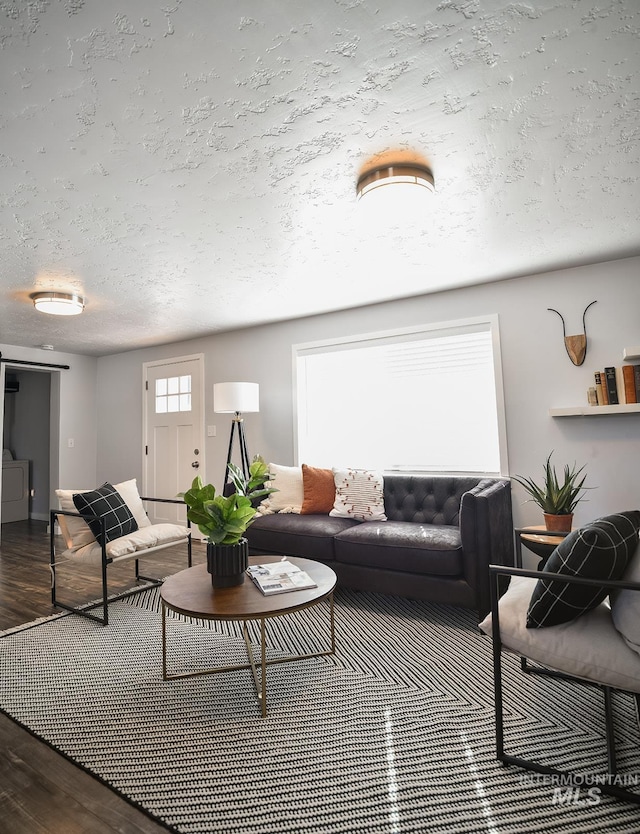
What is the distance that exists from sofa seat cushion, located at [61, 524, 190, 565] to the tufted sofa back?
1.69 m

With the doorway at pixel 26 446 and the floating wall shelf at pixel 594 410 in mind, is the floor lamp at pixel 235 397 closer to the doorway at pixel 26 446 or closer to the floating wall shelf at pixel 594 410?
the floating wall shelf at pixel 594 410

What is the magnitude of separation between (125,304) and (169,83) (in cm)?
275

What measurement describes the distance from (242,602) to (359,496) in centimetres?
176

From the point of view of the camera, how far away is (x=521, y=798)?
1409 mm

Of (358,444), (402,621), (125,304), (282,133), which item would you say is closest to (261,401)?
(358,444)

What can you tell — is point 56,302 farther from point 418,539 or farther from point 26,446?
point 26,446

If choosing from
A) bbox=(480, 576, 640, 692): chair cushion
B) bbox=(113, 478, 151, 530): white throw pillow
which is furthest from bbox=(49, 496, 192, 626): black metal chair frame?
bbox=(480, 576, 640, 692): chair cushion

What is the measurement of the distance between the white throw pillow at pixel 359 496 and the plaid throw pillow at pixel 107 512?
1.55 metres

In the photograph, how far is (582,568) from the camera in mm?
1459

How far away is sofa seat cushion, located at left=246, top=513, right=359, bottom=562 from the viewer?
3.25 m

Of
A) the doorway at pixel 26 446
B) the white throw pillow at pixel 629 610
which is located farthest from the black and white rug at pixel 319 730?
the doorway at pixel 26 446

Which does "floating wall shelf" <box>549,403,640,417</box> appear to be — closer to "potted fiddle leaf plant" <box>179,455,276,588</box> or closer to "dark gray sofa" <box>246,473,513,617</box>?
"dark gray sofa" <box>246,473,513,617</box>

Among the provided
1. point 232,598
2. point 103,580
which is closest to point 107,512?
point 103,580

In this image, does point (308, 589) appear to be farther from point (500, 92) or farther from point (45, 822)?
point (500, 92)
